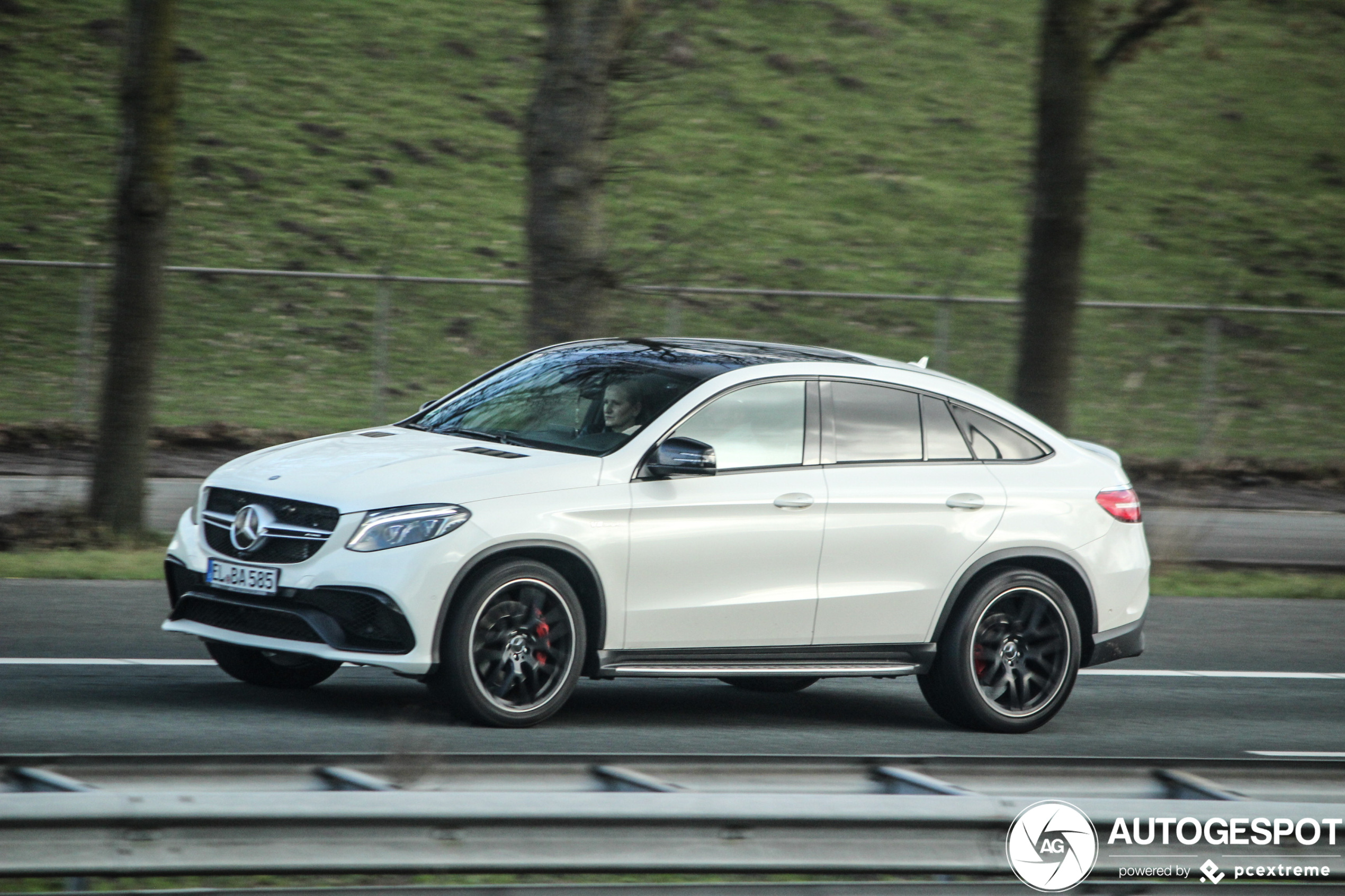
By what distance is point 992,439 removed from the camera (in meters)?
8.62

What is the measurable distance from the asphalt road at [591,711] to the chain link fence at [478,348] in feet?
27.1

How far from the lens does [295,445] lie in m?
7.95

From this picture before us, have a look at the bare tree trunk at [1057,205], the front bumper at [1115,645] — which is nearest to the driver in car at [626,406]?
the front bumper at [1115,645]

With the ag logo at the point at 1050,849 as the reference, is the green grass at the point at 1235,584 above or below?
below

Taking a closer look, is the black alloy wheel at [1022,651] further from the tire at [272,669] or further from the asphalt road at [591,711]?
the tire at [272,669]

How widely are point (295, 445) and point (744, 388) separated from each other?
2.07m

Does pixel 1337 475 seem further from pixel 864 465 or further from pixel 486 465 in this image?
pixel 486 465

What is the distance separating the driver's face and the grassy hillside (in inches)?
433

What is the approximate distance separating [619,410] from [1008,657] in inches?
89.2

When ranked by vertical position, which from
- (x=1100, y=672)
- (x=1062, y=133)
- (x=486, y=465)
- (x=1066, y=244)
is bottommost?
(x=1100, y=672)

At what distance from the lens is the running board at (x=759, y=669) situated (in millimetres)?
7570

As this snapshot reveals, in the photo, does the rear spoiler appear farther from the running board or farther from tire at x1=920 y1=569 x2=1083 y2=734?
the running board

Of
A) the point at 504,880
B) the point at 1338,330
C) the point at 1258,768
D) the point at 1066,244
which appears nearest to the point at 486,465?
the point at 504,880

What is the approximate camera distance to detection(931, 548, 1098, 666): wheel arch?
8.27 metres
